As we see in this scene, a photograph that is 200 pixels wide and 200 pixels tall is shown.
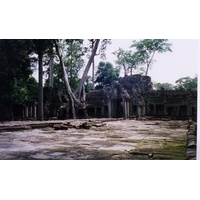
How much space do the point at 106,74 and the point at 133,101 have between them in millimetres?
→ 843

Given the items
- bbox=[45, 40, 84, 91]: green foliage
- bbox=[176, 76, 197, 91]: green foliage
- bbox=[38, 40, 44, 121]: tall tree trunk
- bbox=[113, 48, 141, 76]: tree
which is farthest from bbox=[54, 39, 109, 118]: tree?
bbox=[176, 76, 197, 91]: green foliage

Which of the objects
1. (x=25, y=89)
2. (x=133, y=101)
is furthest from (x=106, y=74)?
(x=25, y=89)

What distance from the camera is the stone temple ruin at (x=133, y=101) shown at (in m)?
5.65

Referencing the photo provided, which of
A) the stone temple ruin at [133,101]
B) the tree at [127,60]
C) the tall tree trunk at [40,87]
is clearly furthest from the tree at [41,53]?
the tree at [127,60]

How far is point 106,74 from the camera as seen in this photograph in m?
5.55

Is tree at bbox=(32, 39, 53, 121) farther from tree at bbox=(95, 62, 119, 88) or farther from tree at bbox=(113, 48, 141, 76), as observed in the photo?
tree at bbox=(113, 48, 141, 76)

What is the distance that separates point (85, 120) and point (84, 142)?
0.64 metres

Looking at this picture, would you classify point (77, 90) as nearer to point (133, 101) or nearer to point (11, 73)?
point (133, 101)
